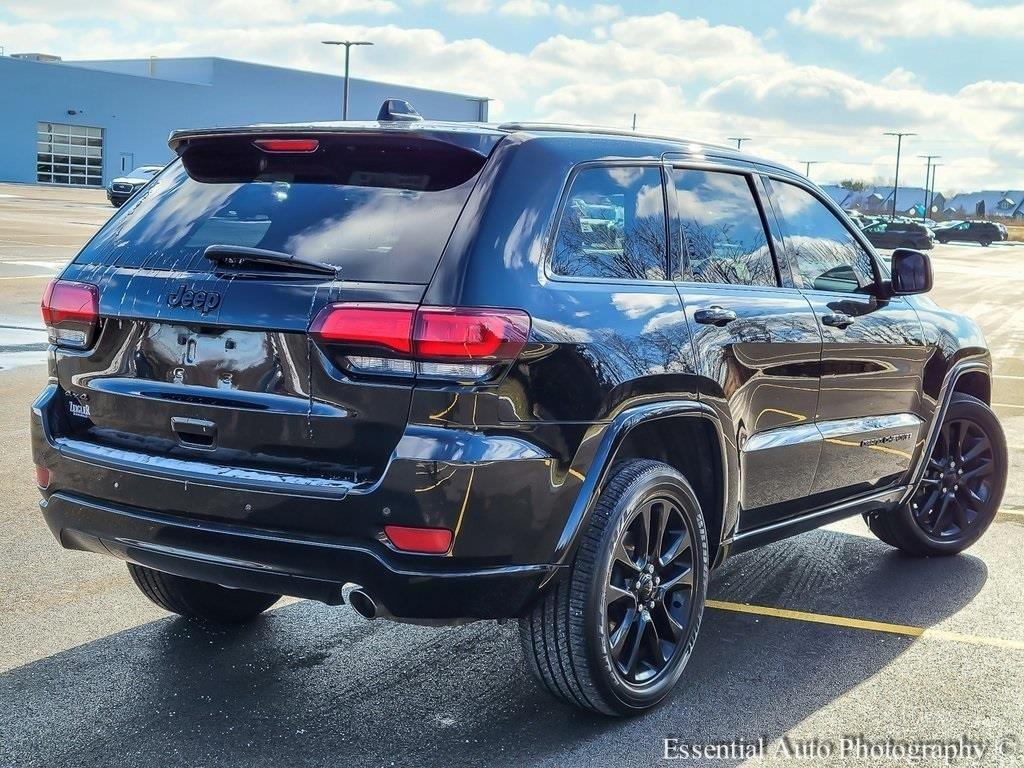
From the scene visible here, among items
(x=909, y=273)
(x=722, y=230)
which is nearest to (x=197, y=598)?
(x=722, y=230)

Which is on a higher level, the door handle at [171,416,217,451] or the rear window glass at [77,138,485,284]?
the rear window glass at [77,138,485,284]

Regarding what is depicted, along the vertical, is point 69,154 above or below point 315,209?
below

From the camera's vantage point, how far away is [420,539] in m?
3.38

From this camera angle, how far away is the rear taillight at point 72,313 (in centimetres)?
392

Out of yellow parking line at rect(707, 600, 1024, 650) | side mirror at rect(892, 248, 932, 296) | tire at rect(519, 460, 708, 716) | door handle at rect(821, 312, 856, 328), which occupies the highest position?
side mirror at rect(892, 248, 932, 296)

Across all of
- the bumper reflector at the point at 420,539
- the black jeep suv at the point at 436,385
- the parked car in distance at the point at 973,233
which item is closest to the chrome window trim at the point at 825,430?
the black jeep suv at the point at 436,385

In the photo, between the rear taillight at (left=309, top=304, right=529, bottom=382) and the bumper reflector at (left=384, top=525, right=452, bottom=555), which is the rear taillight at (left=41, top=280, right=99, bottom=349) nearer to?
the rear taillight at (left=309, top=304, right=529, bottom=382)

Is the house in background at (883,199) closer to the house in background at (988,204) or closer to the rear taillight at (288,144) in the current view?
the house in background at (988,204)

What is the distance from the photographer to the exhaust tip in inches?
136

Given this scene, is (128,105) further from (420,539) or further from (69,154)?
(420,539)

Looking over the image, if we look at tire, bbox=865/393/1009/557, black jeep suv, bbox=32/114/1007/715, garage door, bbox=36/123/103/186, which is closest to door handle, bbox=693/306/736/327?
black jeep suv, bbox=32/114/1007/715

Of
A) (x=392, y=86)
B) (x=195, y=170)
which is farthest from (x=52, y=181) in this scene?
(x=195, y=170)

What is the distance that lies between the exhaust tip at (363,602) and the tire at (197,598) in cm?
113

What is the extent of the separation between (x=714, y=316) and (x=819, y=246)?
1.11 meters
